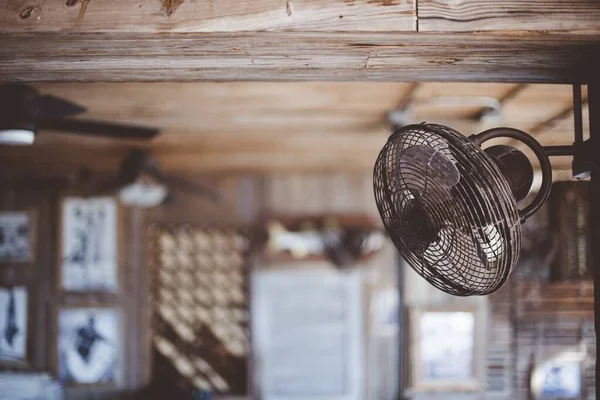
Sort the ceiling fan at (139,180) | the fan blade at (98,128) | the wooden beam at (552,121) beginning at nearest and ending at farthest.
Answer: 1. the fan blade at (98,128)
2. the wooden beam at (552,121)
3. the ceiling fan at (139,180)

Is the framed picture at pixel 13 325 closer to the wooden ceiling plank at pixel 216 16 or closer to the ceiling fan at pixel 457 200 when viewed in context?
the wooden ceiling plank at pixel 216 16

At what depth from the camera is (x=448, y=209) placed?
1.38 meters

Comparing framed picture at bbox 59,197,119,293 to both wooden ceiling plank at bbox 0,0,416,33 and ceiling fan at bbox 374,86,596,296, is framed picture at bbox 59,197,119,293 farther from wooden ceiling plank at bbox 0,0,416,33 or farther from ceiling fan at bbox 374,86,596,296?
ceiling fan at bbox 374,86,596,296

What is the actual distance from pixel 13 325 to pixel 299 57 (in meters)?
4.49

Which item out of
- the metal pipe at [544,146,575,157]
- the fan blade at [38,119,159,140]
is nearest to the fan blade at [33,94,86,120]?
the fan blade at [38,119,159,140]

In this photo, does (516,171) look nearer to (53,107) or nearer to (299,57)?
(299,57)

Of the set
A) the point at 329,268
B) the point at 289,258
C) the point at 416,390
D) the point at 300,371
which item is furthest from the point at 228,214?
the point at 416,390

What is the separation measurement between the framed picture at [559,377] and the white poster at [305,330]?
148 cm

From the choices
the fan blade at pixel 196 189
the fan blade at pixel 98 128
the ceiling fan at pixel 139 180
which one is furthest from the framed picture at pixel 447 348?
the fan blade at pixel 98 128

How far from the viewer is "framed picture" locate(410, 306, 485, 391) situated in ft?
13.9

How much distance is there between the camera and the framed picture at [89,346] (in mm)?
4852

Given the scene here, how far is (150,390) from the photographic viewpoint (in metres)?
4.79

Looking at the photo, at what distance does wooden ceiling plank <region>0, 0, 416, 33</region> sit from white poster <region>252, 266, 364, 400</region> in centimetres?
365

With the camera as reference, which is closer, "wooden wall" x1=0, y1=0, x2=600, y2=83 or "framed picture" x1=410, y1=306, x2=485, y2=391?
"wooden wall" x1=0, y1=0, x2=600, y2=83
